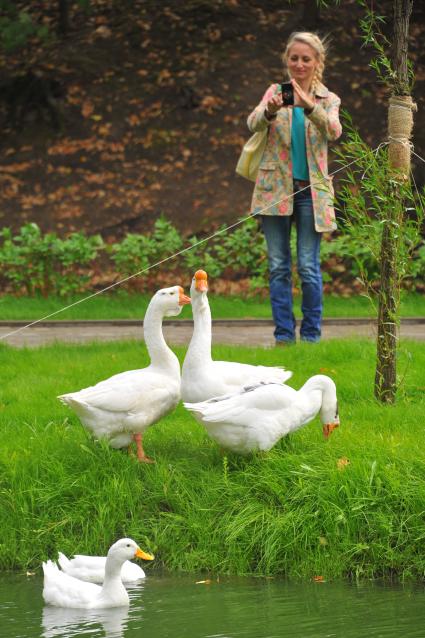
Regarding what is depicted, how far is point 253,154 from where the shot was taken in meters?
10.7

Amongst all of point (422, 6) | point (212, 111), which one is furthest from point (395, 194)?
point (422, 6)

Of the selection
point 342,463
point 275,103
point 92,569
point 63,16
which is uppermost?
point 63,16

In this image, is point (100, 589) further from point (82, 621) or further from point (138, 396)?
point (138, 396)

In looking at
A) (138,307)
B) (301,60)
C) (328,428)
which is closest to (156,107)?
(138,307)

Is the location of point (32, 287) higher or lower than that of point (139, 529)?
higher

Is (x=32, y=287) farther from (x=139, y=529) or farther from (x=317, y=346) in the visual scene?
(x=139, y=529)

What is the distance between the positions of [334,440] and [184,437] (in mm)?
1023

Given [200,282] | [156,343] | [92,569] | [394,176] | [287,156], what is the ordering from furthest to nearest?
[287,156] → [394,176] → [200,282] → [156,343] → [92,569]

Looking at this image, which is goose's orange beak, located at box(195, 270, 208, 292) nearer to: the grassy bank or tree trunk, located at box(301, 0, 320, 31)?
the grassy bank

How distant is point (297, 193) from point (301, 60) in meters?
1.06

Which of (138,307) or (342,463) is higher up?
(138,307)

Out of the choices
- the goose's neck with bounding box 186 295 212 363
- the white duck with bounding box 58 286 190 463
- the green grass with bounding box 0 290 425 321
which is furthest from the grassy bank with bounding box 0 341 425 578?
the green grass with bounding box 0 290 425 321

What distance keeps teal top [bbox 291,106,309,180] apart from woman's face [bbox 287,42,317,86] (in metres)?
0.54

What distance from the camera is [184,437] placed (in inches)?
311
